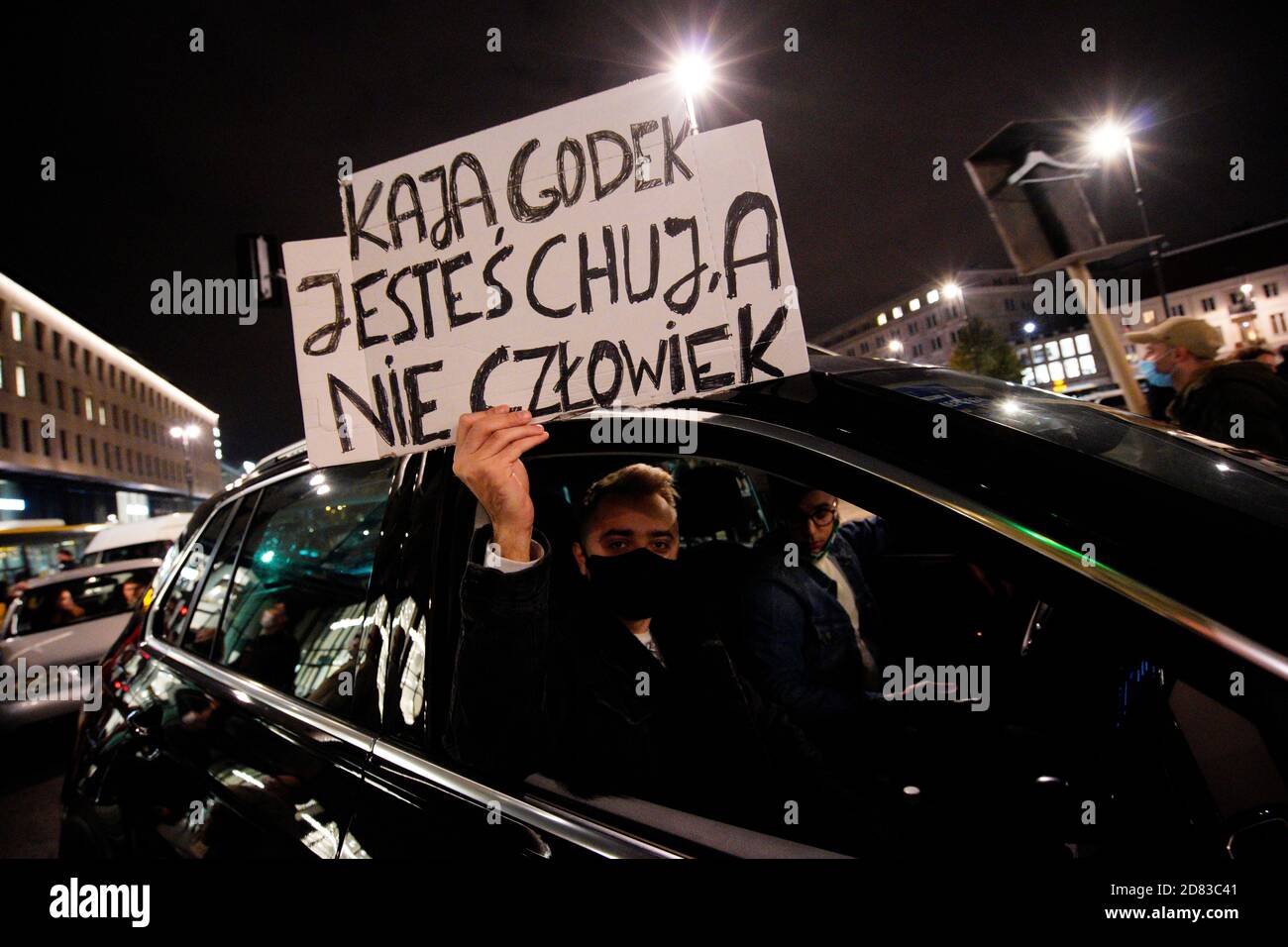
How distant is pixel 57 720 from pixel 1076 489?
8179 mm

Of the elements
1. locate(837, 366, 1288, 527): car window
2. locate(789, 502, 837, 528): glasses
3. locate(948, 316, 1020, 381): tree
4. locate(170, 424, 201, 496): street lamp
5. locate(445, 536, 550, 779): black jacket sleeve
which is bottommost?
locate(445, 536, 550, 779): black jacket sleeve

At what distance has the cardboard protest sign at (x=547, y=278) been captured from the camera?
146 centimetres

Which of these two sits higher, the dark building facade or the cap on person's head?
the dark building facade

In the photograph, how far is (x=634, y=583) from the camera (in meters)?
1.88

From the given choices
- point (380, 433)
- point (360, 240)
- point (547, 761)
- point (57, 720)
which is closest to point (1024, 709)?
point (547, 761)

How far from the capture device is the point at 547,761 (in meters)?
1.51

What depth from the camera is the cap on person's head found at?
4.83 metres

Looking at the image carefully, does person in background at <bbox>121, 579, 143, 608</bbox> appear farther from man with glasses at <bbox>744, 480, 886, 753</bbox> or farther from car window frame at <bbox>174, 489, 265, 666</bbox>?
man with glasses at <bbox>744, 480, 886, 753</bbox>

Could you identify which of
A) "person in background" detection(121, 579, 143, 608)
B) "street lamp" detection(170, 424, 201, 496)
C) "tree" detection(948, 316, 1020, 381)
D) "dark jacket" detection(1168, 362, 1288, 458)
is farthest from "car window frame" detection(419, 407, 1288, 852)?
"tree" detection(948, 316, 1020, 381)

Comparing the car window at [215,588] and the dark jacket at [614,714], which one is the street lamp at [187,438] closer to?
the car window at [215,588]

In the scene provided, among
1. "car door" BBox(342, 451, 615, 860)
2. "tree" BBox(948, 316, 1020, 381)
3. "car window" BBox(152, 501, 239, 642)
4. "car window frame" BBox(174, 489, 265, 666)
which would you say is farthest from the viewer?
"tree" BBox(948, 316, 1020, 381)

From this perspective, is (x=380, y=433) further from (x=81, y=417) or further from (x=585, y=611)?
(x=81, y=417)

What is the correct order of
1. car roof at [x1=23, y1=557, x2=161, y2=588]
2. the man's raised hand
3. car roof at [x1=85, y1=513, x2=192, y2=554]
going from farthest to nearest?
car roof at [x1=85, y1=513, x2=192, y2=554] < car roof at [x1=23, y1=557, x2=161, y2=588] < the man's raised hand

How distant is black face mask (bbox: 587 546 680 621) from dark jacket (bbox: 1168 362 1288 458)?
3.99 m
